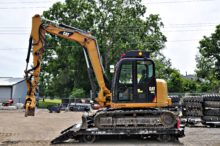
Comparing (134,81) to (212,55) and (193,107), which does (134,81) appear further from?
(212,55)

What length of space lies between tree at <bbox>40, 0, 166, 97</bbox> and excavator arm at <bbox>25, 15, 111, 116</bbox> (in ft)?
124

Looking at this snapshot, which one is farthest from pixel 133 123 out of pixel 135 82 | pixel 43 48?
pixel 43 48

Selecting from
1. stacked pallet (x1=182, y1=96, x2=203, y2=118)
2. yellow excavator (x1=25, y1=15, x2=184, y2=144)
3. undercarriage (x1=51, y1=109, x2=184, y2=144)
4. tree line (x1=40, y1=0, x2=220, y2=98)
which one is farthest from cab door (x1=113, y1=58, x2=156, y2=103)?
tree line (x1=40, y1=0, x2=220, y2=98)

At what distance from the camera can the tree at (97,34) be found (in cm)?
5572

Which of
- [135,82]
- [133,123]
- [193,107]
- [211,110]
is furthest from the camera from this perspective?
[193,107]

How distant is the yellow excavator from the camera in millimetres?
13977

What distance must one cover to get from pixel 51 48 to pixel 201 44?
2380cm

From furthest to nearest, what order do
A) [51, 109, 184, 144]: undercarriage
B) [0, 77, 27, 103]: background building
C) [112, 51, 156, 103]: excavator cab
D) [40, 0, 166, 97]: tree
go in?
[0, 77, 27, 103]: background building, [40, 0, 166, 97]: tree, [112, 51, 156, 103]: excavator cab, [51, 109, 184, 144]: undercarriage

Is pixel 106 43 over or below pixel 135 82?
over

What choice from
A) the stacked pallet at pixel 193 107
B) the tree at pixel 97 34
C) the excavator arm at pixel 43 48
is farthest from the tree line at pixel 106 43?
the excavator arm at pixel 43 48

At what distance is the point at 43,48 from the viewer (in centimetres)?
1560

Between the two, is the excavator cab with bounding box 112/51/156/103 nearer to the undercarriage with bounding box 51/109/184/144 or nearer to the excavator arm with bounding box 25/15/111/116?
the undercarriage with bounding box 51/109/184/144

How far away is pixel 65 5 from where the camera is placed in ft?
191

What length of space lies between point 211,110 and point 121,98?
908 cm
